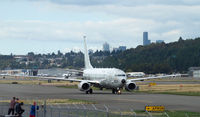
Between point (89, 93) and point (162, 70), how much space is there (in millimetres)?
119930

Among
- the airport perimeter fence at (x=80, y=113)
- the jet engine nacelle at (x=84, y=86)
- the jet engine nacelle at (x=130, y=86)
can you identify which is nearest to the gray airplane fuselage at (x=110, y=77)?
the jet engine nacelle at (x=130, y=86)

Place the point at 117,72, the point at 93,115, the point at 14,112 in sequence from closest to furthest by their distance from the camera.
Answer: the point at 93,115 → the point at 14,112 → the point at 117,72

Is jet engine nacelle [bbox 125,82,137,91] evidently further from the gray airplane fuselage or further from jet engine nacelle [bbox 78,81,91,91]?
jet engine nacelle [bbox 78,81,91,91]

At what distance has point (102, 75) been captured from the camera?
77.8 m

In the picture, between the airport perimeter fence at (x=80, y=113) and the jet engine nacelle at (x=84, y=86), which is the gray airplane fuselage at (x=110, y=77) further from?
the airport perimeter fence at (x=80, y=113)

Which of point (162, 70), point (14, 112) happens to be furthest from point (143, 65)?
point (14, 112)

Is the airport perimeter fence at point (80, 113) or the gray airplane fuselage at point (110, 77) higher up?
the gray airplane fuselage at point (110, 77)

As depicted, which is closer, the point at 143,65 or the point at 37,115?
the point at 37,115

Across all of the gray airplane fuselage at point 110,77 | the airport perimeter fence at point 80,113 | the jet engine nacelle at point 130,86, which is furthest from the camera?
the jet engine nacelle at point 130,86

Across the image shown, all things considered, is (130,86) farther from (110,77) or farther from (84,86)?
(84,86)

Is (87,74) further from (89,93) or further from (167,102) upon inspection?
(167,102)

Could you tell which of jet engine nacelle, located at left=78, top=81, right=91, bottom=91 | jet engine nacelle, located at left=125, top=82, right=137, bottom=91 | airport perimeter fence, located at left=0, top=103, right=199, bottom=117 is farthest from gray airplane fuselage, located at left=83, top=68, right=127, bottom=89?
airport perimeter fence, located at left=0, top=103, right=199, bottom=117

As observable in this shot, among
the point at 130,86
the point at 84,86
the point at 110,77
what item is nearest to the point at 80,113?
the point at 110,77

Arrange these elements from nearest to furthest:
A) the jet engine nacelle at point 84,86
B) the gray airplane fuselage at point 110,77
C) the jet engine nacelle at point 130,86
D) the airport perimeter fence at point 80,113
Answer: the airport perimeter fence at point 80,113, the gray airplane fuselage at point 110,77, the jet engine nacelle at point 130,86, the jet engine nacelle at point 84,86
